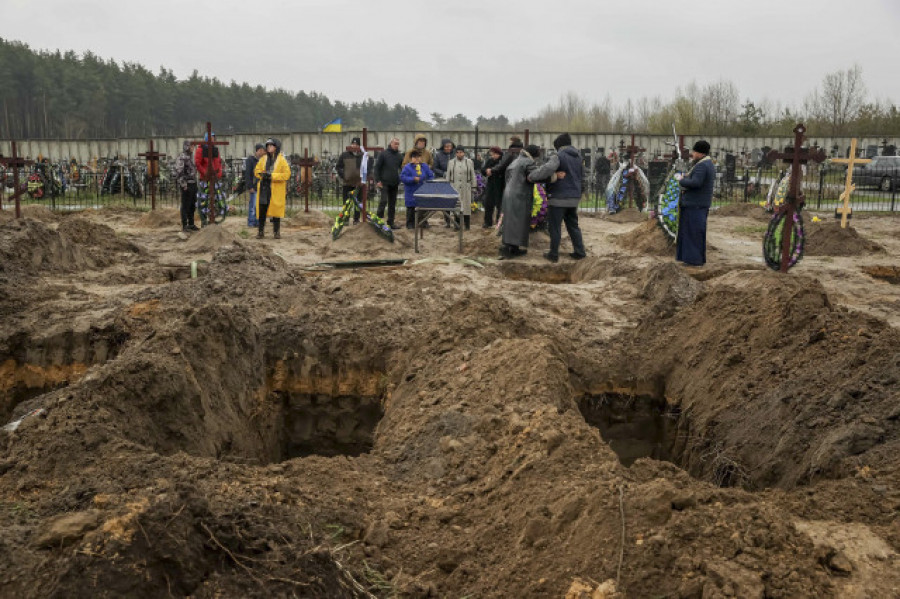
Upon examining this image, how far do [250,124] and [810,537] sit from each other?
64.1 meters

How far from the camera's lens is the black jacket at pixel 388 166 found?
587 inches

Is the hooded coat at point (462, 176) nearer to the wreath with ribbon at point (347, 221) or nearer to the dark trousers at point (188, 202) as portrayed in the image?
the wreath with ribbon at point (347, 221)

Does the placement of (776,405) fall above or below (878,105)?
below

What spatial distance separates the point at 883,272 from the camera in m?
12.1

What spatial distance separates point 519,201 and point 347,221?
12.0ft

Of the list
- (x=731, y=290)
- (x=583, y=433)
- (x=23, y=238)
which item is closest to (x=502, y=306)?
(x=731, y=290)

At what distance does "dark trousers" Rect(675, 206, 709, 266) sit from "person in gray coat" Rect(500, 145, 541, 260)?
2.14 meters

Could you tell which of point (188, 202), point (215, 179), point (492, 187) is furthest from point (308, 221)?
point (492, 187)

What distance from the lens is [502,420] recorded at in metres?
5.25

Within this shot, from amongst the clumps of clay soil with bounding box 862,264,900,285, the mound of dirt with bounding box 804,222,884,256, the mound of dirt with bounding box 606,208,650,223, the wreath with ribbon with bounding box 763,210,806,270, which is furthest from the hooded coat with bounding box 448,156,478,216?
the clumps of clay soil with bounding box 862,264,900,285

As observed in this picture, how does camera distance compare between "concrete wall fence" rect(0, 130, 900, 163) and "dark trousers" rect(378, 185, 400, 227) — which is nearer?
"dark trousers" rect(378, 185, 400, 227)

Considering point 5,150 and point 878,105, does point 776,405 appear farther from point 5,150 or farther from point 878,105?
point 878,105

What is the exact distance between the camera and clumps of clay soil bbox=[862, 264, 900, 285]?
12.0 meters

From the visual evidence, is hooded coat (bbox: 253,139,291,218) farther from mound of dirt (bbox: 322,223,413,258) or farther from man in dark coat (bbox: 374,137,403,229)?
man in dark coat (bbox: 374,137,403,229)
